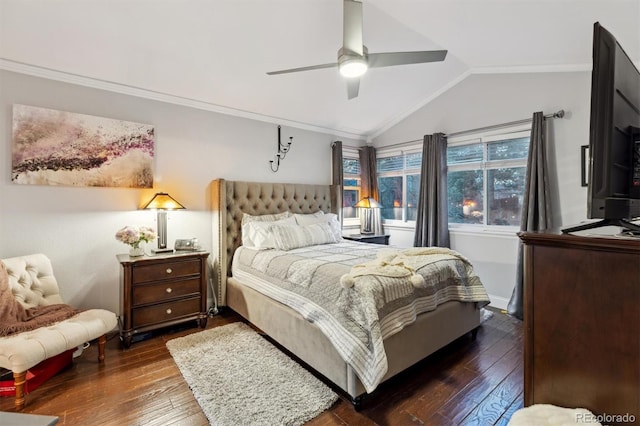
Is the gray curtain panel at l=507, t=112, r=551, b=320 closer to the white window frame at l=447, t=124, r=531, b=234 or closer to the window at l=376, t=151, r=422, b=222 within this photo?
→ the white window frame at l=447, t=124, r=531, b=234

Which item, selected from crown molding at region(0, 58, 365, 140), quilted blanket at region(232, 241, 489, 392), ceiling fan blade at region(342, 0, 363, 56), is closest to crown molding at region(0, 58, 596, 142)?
crown molding at region(0, 58, 365, 140)

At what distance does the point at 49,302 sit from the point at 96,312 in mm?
462

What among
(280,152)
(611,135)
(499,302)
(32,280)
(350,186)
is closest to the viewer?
(611,135)

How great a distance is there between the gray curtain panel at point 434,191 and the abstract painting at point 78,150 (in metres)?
3.44

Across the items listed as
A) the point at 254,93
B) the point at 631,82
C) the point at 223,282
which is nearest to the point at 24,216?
the point at 223,282

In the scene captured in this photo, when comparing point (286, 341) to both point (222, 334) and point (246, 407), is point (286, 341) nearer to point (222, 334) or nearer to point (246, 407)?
point (246, 407)

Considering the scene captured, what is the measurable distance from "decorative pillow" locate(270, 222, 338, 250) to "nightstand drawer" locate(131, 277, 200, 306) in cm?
92

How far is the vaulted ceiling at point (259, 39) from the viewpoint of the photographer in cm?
222

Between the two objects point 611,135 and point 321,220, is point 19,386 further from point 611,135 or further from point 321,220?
point 611,135

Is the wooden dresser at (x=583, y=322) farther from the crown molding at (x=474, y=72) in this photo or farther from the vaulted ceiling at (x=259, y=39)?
the crown molding at (x=474, y=72)

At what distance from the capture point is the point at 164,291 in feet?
9.19

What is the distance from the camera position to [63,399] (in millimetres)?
1942

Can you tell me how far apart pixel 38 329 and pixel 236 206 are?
6.60 feet

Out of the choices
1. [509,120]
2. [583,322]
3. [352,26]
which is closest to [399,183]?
[509,120]
